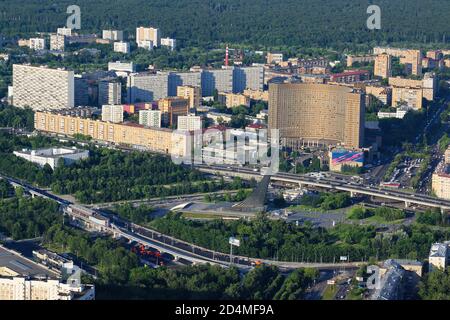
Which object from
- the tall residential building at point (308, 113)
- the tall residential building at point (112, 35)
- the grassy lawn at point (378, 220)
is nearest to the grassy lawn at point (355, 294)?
the grassy lawn at point (378, 220)

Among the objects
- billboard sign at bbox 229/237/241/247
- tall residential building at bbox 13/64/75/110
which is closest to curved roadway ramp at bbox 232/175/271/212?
billboard sign at bbox 229/237/241/247

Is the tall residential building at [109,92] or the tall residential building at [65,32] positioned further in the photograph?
the tall residential building at [65,32]

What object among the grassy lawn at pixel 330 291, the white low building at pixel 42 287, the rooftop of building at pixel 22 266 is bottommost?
the grassy lawn at pixel 330 291

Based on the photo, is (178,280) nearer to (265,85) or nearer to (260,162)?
(260,162)

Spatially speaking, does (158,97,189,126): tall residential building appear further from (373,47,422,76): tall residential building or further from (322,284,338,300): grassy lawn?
(322,284,338,300): grassy lawn

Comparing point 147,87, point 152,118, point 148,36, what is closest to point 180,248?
point 152,118

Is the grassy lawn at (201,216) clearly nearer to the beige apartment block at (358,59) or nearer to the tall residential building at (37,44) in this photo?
the beige apartment block at (358,59)

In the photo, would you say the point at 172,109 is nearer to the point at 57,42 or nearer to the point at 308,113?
the point at 308,113
